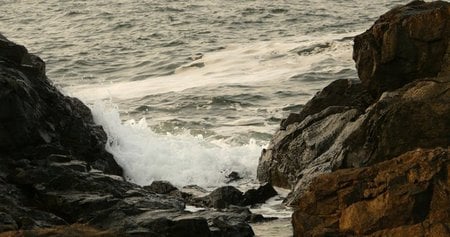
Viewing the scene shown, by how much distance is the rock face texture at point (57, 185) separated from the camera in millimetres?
8086


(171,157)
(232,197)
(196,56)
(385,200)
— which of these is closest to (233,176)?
(171,157)

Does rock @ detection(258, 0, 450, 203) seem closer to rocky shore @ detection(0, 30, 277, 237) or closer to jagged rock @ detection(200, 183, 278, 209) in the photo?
jagged rock @ detection(200, 183, 278, 209)

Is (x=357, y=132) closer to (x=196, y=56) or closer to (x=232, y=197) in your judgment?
(x=232, y=197)

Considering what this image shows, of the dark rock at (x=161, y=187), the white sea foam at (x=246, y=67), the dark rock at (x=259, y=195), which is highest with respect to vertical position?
the dark rock at (x=259, y=195)

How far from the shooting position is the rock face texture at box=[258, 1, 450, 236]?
7.77 meters

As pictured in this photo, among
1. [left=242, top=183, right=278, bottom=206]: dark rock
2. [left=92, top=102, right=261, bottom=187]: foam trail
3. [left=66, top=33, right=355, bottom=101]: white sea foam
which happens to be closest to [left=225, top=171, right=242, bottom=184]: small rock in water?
[left=92, top=102, right=261, bottom=187]: foam trail

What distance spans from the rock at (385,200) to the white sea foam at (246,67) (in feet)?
47.4

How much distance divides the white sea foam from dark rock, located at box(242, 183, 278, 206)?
10.9 m

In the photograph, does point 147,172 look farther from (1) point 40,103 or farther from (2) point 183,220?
(2) point 183,220

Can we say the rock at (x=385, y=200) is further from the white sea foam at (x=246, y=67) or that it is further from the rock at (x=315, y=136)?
the white sea foam at (x=246, y=67)

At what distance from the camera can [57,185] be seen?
9.22 metres

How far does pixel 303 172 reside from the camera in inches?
476

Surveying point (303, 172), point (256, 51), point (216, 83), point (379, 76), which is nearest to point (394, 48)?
point (379, 76)

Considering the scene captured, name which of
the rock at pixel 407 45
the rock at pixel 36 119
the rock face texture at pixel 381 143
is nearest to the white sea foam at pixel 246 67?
the rock face texture at pixel 381 143
